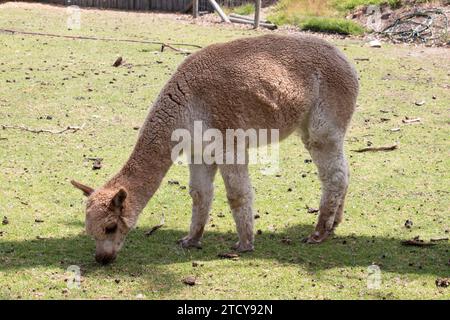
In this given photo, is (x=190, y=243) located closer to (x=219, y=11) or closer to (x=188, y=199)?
(x=188, y=199)

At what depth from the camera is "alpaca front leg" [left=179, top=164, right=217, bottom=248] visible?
7434mm

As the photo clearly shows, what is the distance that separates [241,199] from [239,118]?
0.77 metres

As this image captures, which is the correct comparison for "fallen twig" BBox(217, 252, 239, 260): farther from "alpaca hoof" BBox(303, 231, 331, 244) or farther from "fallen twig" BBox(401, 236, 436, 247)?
"fallen twig" BBox(401, 236, 436, 247)

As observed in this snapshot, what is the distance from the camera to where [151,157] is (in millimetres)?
6898

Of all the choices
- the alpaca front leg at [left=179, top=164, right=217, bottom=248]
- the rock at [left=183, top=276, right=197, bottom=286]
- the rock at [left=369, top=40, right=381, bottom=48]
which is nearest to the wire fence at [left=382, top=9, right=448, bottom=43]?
the rock at [left=369, top=40, right=381, bottom=48]

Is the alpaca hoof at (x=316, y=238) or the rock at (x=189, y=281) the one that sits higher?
the rock at (x=189, y=281)

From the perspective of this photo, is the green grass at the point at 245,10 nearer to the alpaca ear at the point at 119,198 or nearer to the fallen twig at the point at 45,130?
the fallen twig at the point at 45,130

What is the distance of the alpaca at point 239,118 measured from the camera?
6.77 m

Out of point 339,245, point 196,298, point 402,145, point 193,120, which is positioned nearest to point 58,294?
point 196,298

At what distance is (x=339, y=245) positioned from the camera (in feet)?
25.3

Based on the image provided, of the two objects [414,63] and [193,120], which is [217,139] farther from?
[414,63]

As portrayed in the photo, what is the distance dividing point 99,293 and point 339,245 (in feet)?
8.60

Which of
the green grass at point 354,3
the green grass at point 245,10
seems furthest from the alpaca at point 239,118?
the green grass at point 245,10

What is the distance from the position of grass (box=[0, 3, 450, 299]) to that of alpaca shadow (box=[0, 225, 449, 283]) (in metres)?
0.02
